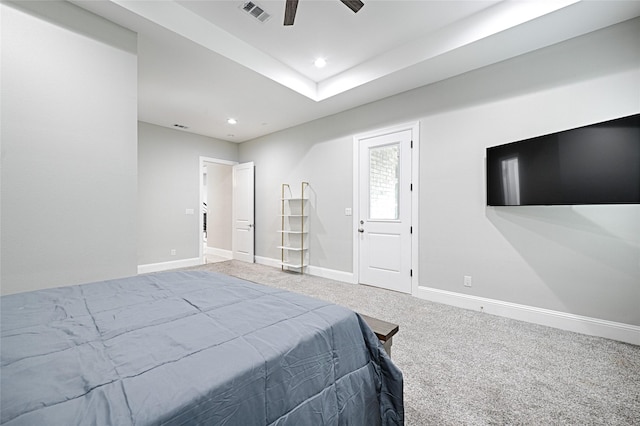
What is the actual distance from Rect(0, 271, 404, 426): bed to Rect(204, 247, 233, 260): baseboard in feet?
17.9

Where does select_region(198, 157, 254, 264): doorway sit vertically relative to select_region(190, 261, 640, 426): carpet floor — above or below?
above

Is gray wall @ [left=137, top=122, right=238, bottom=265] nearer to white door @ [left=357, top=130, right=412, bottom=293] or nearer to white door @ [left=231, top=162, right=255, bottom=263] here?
white door @ [left=231, top=162, right=255, bottom=263]

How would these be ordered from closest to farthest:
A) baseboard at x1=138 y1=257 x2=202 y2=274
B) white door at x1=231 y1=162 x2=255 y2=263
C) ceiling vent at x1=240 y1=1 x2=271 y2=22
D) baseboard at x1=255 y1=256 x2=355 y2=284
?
ceiling vent at x1=240 y1=1 x2=271 y2=22 → baseboard at x1=255 y1=256 x2=355 y2=284 → baseboard at x1=138 y1=257 x2=202 y2=274 → white door at x1=231 y1=162 x2=255 y2=263

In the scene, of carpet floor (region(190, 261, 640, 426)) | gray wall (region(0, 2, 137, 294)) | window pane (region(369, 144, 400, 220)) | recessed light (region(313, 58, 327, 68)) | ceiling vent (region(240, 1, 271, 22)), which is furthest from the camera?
window pane (region(369, 144, 400, 220))

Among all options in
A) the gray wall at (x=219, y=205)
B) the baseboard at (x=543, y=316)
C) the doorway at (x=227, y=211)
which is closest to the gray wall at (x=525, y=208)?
the baseboard at (x=543, y=316)

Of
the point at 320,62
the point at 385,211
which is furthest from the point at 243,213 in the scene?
the point at 320,62

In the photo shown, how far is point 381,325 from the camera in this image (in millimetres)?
1509

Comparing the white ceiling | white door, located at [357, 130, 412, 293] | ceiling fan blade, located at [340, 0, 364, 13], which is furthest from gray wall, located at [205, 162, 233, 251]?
ceiling fan blade, located at [340, 0, 364, 13]

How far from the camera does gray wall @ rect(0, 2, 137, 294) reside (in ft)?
6.41

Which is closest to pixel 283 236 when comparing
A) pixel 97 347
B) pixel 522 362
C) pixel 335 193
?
pixel 335 193

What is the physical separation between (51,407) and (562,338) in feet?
11.3

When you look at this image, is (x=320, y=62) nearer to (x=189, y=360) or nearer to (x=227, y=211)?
(x=189, y=360)

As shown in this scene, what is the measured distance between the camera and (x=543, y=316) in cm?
279

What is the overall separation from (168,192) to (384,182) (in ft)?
13.6
